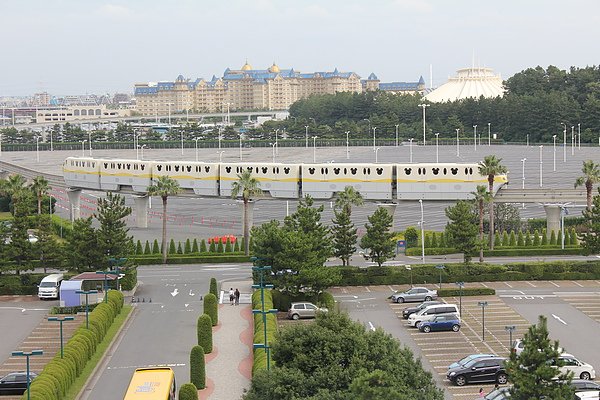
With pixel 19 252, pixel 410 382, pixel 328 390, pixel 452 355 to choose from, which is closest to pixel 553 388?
pixel 410 382

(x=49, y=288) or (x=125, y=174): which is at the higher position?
(x=125, y=174)

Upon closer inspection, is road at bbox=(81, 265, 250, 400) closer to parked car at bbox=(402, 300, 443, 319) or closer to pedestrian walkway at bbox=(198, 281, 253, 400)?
pedestrian walkway at bbox=(198, 281, 253, 400)

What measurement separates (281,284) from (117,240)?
441 inches

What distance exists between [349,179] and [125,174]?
20634mm

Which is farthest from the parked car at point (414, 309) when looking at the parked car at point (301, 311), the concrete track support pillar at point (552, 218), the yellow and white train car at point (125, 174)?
the yellow and white train car at point (125, 174)

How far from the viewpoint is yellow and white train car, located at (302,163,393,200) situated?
75750 millimetres

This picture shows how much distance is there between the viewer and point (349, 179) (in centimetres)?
7638

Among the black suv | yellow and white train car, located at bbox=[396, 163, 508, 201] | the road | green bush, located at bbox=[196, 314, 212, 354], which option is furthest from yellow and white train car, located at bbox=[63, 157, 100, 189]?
the black suv

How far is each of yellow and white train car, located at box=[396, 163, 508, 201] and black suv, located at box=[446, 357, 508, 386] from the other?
112ft

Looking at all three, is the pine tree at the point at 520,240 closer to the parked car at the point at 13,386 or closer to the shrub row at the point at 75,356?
the shrub row at the point at 75,356

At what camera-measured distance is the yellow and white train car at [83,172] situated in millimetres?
89562

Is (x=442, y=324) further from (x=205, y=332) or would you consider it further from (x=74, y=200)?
(x=74, y=200)

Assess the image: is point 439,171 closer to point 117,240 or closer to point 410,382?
point 117,240

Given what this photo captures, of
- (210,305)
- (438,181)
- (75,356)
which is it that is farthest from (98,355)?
(438,181)
